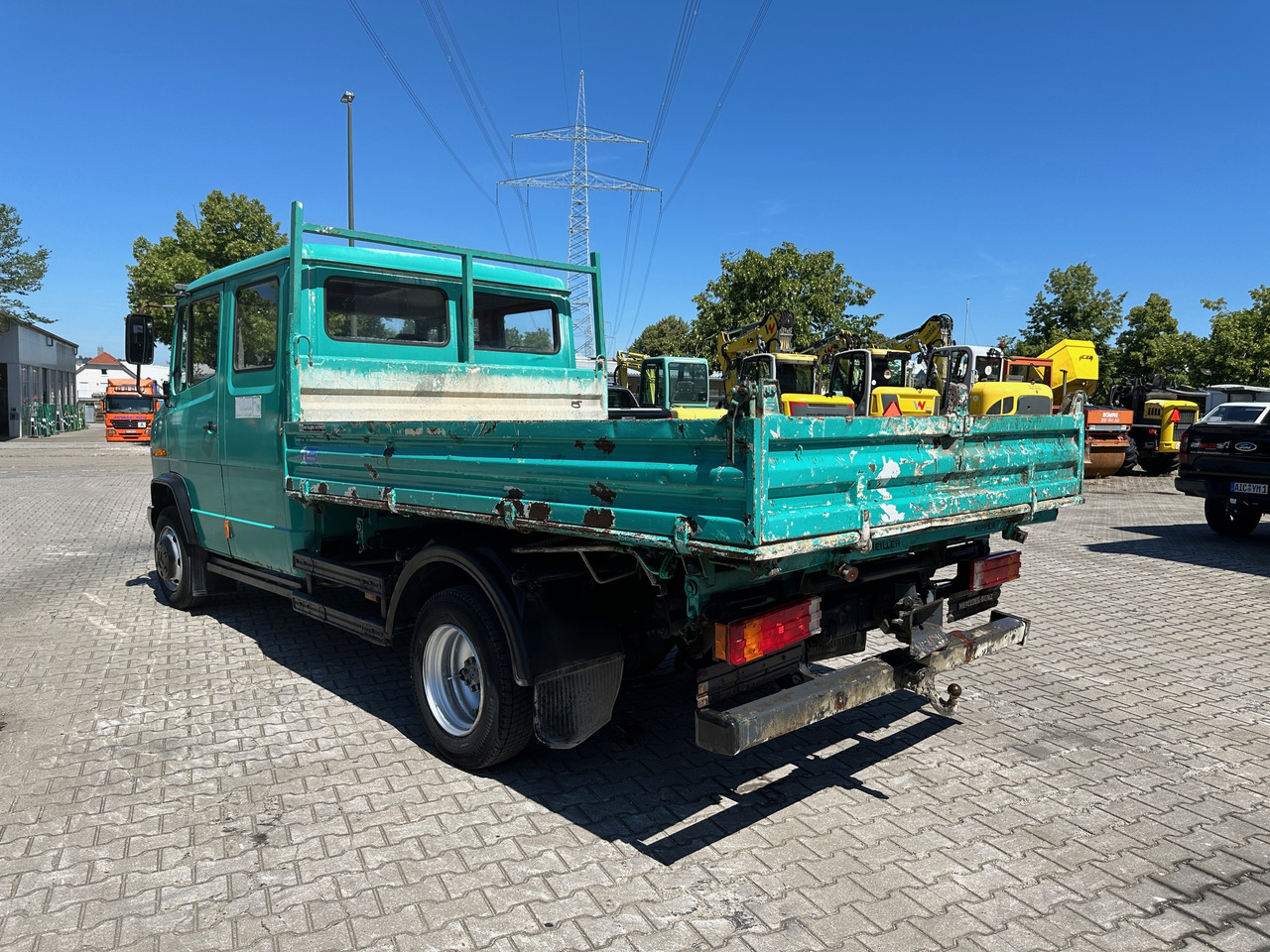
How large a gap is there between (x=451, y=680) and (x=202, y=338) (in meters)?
3.61

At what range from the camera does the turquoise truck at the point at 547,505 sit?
275 centimetres

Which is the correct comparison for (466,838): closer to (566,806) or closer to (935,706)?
(566,806)

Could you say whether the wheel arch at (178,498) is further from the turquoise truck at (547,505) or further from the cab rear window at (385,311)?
the cab rear window at (385,311)

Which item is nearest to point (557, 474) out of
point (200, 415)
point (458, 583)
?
point (458, 583)

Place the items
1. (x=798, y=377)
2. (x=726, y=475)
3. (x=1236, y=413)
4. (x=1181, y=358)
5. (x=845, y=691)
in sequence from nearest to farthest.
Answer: (x=726, y=475), (x=845, y=691), (x=1236, y=413), (x=798, y=377), (x=1181, y=358)

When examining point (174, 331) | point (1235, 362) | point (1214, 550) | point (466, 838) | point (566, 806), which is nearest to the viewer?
point (466, 838)

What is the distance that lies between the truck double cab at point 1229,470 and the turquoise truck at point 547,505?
6.49 metres

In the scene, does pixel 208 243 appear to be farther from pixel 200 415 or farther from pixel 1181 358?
pixel 1181 358

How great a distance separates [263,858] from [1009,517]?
134 inches

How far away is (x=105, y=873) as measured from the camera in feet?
9.72

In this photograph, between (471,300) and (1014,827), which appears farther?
(471,300)

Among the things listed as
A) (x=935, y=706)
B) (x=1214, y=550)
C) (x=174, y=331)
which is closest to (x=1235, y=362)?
(x=1214, y=550)

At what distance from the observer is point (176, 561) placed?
22.2ft

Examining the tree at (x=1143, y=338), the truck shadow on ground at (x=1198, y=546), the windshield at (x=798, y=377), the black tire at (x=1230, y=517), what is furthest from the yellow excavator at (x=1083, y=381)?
the tree at (x=1143, y=338)
